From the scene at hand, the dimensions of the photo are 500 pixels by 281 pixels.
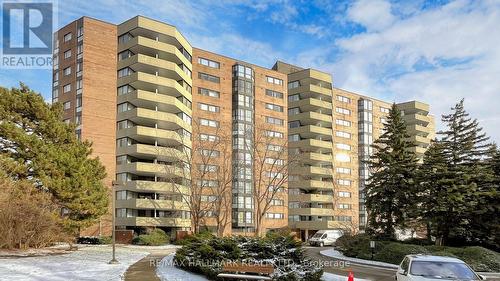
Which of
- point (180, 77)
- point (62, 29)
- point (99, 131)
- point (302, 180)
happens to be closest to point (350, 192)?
point (302, 180)

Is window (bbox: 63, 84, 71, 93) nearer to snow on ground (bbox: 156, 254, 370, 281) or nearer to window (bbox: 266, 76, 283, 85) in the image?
window (bbox: 266, 76, 283, 85)

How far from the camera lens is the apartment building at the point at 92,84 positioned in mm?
54969

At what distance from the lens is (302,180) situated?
75812mm

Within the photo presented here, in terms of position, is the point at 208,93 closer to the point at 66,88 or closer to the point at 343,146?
the point at 66,88

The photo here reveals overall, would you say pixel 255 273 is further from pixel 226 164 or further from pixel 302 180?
pixel 302 180

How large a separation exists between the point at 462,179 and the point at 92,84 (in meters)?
43.4

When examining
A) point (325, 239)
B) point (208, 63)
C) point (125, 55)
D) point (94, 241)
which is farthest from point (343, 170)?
point (94, 241)

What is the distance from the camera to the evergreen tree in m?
30.4

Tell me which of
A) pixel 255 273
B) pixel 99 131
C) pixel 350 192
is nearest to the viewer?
pixel 255 273

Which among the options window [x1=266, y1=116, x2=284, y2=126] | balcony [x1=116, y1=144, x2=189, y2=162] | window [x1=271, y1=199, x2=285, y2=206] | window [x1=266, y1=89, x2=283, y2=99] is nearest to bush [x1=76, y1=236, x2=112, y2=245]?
balcony [x1=116, y1=144, x2=189, y2=162]

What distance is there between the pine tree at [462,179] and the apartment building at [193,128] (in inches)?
730

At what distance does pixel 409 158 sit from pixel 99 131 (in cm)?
3756

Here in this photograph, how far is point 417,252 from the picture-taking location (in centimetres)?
2805

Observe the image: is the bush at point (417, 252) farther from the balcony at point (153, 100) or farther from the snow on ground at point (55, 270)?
the balcony at point (153, 100)
